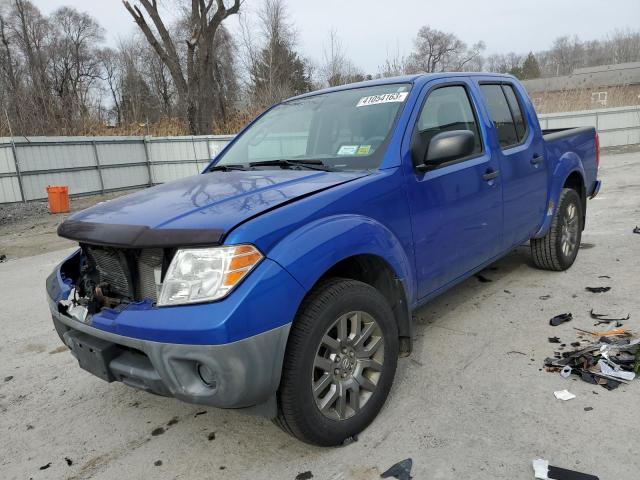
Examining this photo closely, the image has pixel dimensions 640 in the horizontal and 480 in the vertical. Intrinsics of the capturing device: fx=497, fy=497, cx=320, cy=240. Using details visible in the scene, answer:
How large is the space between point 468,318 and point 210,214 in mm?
2620

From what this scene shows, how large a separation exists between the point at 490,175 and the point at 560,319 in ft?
4.25

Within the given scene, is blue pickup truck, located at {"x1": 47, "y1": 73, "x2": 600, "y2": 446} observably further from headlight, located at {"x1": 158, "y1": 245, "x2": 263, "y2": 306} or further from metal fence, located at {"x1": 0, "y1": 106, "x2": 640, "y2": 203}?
metal fence, located at {"x1": 0, "y1": 106, "x2": 640, "y2": 203}

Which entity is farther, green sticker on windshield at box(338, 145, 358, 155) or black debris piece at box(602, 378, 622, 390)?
green sticker on windshield at box(338, 145, 358, 155)

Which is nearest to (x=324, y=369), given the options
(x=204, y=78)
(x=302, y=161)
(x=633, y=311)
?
(x=302, y=161)

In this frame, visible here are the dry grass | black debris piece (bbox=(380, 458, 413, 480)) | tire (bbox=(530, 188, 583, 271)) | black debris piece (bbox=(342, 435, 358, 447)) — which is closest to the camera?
black debris piece (bbox=(380, 458, 413, 480))

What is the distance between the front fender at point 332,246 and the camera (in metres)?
2.20

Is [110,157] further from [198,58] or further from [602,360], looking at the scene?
[602,360]

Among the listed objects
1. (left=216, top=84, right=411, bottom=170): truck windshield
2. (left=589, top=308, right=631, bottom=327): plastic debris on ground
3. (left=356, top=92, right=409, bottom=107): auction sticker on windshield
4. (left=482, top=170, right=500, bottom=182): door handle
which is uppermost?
(left=356, top=92, right=409, bottom=107): auction sticker on windshield

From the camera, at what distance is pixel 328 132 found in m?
3.41

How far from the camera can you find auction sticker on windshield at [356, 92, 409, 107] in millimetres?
3259

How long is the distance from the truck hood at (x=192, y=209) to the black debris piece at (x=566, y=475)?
5.57ft

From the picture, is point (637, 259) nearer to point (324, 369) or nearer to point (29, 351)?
point (324, 369)

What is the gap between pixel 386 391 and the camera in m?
2.75

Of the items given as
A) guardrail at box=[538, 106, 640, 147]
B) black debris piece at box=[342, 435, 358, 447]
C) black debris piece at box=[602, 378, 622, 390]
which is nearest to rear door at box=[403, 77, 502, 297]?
black debris piece at box=[342, 435, 358, 447]
